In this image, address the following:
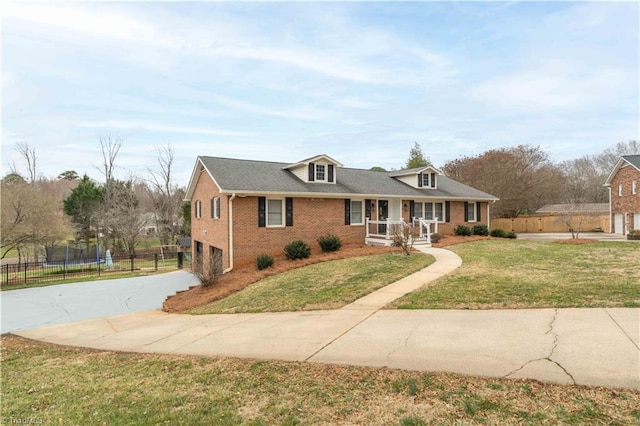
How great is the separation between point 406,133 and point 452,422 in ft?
122

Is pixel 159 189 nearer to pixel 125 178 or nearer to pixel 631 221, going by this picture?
pixel 125 178

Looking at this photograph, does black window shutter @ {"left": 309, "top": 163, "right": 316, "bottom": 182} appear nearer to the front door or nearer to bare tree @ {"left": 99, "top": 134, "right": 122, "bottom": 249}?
the front door

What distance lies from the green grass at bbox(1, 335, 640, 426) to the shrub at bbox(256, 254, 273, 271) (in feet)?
31.7

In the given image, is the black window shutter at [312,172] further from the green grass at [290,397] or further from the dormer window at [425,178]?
the green grass at [290,397]

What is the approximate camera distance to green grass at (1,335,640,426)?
11.2 ft

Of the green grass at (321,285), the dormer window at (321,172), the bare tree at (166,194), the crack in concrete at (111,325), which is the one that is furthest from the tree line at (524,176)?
the crack in concrete at (111,325)

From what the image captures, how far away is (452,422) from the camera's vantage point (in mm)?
3273

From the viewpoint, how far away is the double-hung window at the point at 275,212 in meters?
17.0

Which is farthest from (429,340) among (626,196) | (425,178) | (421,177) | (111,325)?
(626,196)

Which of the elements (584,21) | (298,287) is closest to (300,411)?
(298,287)

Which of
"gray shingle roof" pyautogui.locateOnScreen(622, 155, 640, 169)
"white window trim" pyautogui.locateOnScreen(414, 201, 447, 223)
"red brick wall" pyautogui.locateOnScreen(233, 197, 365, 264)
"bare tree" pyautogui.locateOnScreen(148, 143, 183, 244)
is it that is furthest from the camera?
"bare tree" pyautogui.locateOnScreen(148, 143, 183, 244)

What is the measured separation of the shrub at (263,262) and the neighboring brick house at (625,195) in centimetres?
2802

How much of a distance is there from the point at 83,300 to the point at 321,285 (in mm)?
11911

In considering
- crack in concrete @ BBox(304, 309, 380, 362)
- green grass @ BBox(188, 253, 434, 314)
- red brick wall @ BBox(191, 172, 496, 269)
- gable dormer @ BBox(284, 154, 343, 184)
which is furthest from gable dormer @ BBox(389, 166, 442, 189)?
crack in concrete @ BBox(304, 309, 380, 362)
